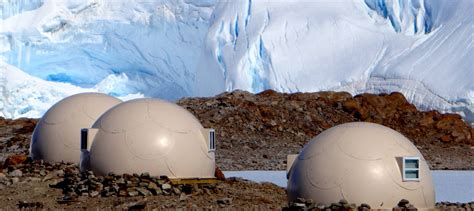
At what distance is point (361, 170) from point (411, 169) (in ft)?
2.42

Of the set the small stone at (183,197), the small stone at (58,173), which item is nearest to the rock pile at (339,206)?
Result: the small stone at (183,197)

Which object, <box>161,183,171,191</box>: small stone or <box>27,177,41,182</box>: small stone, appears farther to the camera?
<box>27,177,41,182</box>: small stone

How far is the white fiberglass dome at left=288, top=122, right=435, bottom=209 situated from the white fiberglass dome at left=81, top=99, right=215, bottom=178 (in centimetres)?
446

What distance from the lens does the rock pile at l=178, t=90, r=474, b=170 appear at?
4103 centimetres

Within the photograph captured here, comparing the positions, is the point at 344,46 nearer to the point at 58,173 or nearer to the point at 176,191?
the point at 58,173

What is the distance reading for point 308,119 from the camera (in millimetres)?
43250

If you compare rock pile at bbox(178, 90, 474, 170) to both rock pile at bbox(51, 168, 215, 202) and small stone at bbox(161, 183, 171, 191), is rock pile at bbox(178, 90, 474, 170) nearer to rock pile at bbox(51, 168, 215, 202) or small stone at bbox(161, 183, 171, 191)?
rock pile at bbox(51, 168, 215, 202)

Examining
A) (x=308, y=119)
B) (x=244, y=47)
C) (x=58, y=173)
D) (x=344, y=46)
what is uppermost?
(x=58, y=173)

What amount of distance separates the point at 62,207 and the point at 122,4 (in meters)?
41.4

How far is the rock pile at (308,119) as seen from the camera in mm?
41031


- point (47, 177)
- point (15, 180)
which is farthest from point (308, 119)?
point (15, 180)

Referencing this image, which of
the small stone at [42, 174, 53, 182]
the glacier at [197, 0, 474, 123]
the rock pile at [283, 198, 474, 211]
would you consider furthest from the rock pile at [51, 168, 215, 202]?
the glacier at [197, 0, 474, 123]

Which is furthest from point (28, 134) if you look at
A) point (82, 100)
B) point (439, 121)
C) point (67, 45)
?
point (82, 100)

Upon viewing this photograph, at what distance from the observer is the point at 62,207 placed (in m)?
16.2
